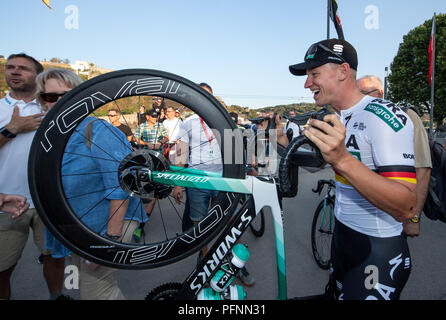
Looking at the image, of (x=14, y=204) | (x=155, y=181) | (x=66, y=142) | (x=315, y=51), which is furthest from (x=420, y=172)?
(x=14, y=204)

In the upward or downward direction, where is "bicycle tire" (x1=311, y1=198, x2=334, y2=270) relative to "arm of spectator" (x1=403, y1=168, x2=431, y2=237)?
downward

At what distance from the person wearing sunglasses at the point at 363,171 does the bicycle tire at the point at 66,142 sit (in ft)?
1.66

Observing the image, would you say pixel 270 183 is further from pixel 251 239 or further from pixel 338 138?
pixel 251 239

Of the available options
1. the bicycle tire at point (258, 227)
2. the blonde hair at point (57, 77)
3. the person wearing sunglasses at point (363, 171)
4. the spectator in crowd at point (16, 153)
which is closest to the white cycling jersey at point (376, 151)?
the person wearing sunglasses at point (363, 171)

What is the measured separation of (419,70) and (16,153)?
30.9 meters

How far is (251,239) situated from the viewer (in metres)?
3.84

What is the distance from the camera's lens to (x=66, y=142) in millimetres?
1114

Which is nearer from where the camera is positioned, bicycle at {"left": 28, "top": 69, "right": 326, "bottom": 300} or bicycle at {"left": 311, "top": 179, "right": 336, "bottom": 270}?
bicycle at {"left": 28, "top": 69, "right": 326, "bottom": 300}

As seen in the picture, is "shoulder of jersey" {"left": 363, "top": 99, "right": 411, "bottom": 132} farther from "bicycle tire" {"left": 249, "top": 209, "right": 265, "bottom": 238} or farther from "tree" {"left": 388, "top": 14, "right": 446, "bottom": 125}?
"tree" {"left": 388, "top": 14, "right": 446, "bottom": 125}

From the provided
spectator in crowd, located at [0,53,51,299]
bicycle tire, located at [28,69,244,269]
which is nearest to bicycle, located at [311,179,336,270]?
bicycle tire, located at [28,69,244,269]

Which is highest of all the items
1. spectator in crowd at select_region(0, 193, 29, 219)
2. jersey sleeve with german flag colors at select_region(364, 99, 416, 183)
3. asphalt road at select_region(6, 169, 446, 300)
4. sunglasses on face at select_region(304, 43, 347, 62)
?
sunglasses on face at select_region(304, 43, 347, 62)

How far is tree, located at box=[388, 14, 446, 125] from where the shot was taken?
816 inches

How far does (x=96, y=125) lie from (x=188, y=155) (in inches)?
68.1
